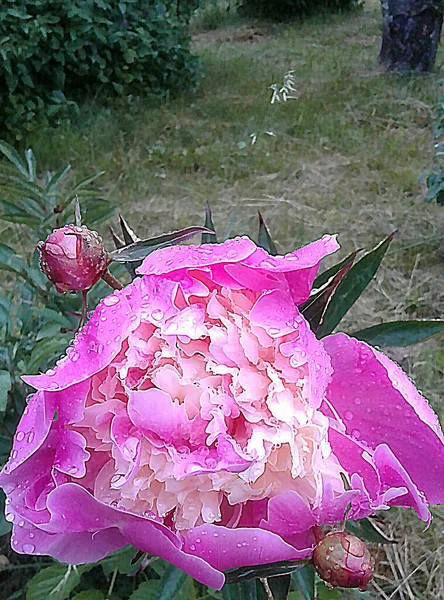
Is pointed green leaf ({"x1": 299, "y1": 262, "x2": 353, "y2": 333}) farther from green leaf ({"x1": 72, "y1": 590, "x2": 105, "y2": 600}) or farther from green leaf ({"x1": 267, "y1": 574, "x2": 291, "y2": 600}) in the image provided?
green leaf ({"x1": 72, "y1": 590, "x2": 105, "y2": 600})

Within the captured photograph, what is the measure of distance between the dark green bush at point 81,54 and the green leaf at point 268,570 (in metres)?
2.85

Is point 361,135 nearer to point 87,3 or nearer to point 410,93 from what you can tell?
point 410,93

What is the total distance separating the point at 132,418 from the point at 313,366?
0.38ft

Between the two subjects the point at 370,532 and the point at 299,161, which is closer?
the point at 370,532

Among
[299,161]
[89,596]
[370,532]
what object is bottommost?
[299,161]

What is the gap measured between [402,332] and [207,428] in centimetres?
23

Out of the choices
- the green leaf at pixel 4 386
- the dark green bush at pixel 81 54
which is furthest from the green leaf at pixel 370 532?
the dark green bush at pixel 81 54

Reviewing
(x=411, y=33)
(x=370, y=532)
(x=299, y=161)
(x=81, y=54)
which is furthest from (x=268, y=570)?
(x=411, y=33)

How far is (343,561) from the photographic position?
410mm

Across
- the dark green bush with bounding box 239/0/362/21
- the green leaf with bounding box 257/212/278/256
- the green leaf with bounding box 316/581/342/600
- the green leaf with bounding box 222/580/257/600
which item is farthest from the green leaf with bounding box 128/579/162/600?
the dark green bush with bounding box 239/0/362/21

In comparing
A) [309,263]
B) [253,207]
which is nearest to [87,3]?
[253,207]

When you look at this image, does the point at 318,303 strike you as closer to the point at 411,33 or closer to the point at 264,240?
the point at 264,240

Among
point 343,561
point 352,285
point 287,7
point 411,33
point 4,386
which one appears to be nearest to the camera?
point 343,561

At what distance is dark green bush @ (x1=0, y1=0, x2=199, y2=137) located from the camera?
9.92 feet
